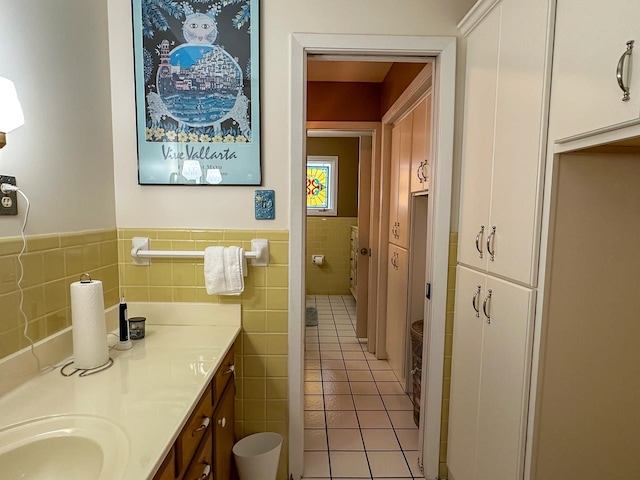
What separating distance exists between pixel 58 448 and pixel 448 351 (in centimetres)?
153

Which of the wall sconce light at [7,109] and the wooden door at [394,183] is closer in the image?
the wall sconce light at [7,109]

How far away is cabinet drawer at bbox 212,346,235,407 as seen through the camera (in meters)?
1.31

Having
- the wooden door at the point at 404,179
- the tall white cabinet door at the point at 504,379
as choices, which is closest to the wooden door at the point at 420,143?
the wooden door at the point at 404,179

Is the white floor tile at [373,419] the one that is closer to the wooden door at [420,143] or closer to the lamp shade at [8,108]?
the wooden door at [420,143]

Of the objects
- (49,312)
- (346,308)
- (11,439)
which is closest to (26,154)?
(49,312)

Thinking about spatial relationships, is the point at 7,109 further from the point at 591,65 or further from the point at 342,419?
the point at 342,419

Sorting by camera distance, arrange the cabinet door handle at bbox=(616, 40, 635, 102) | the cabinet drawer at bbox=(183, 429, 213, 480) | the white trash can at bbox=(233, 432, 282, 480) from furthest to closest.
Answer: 1. the white trash can at bbox=(233, 432, 282, 480)
2. the cabinet drawer at bbox=(183, 429, 213, 480)
3. the cabinet door handle at bbox=(616, 40, 635, 102)

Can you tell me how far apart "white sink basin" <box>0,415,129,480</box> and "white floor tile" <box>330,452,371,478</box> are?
1.33 metres

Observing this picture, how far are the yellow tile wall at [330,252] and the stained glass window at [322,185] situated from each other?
15 cm

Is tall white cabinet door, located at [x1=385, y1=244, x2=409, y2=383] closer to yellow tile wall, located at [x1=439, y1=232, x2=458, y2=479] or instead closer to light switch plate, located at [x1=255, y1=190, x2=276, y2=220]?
yellow tile wall, located at [x1=439, y1=232, x2=458, y2=479]

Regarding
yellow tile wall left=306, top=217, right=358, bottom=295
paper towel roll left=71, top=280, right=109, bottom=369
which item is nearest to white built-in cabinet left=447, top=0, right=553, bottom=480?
paper towel roll left=71, top=280, right=109, bottom=369

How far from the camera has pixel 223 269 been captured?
1.57 meters

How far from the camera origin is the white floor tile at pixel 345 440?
6.72ft

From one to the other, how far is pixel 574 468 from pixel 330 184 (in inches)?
177
